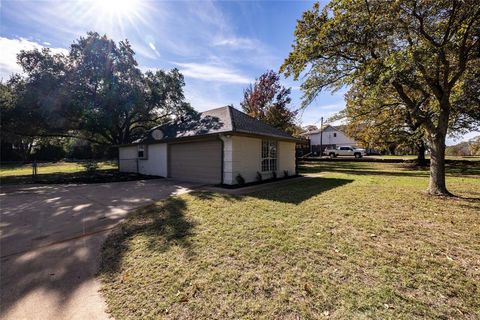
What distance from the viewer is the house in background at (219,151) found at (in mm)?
9156

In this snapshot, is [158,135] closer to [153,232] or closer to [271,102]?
[153,232]

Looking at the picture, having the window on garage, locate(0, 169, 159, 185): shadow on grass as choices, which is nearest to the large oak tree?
the window on garage

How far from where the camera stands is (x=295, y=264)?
2.94 metres

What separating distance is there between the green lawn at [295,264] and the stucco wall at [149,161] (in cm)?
739

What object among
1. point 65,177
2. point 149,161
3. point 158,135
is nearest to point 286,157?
point 158,135

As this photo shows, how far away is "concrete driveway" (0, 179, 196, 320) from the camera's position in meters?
2.33

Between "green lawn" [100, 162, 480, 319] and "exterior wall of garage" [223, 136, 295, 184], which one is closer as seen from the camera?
"green lawn" [100, 162, 480, 319]

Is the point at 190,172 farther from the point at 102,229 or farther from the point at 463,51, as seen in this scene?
the point at 463,51

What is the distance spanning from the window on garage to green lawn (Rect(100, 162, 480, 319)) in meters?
5.61

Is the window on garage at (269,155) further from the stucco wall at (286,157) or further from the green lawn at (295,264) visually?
the green lawn at (295,264)

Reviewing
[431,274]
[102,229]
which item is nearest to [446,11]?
[431,274]

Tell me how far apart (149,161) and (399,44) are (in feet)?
43.5

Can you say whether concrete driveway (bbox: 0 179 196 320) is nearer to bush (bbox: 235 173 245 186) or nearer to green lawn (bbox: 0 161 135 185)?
bush (bbox: 235 173 245 186)

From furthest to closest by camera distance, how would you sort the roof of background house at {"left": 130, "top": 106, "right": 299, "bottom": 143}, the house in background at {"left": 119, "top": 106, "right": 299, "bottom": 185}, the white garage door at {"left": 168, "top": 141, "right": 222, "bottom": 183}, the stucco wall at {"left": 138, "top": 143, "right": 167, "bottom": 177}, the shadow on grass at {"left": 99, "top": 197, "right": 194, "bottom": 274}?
the stucco wall at {"left": 138, "top": 143, "right": 167, "bottom": 177} < the white garage door at {"left": 168, "top": 141, "right": 222, "bottom": 183} < the roof of background house at {"left": 130, "top": 106, "right": 299, "bottom": 143} < the house in background at {"left": 119, "top": 106, "right": 299, "bottom": 185} < the shadow on grass at {"left": 99, "top": 197, "right": 194, "bottom": 274}
